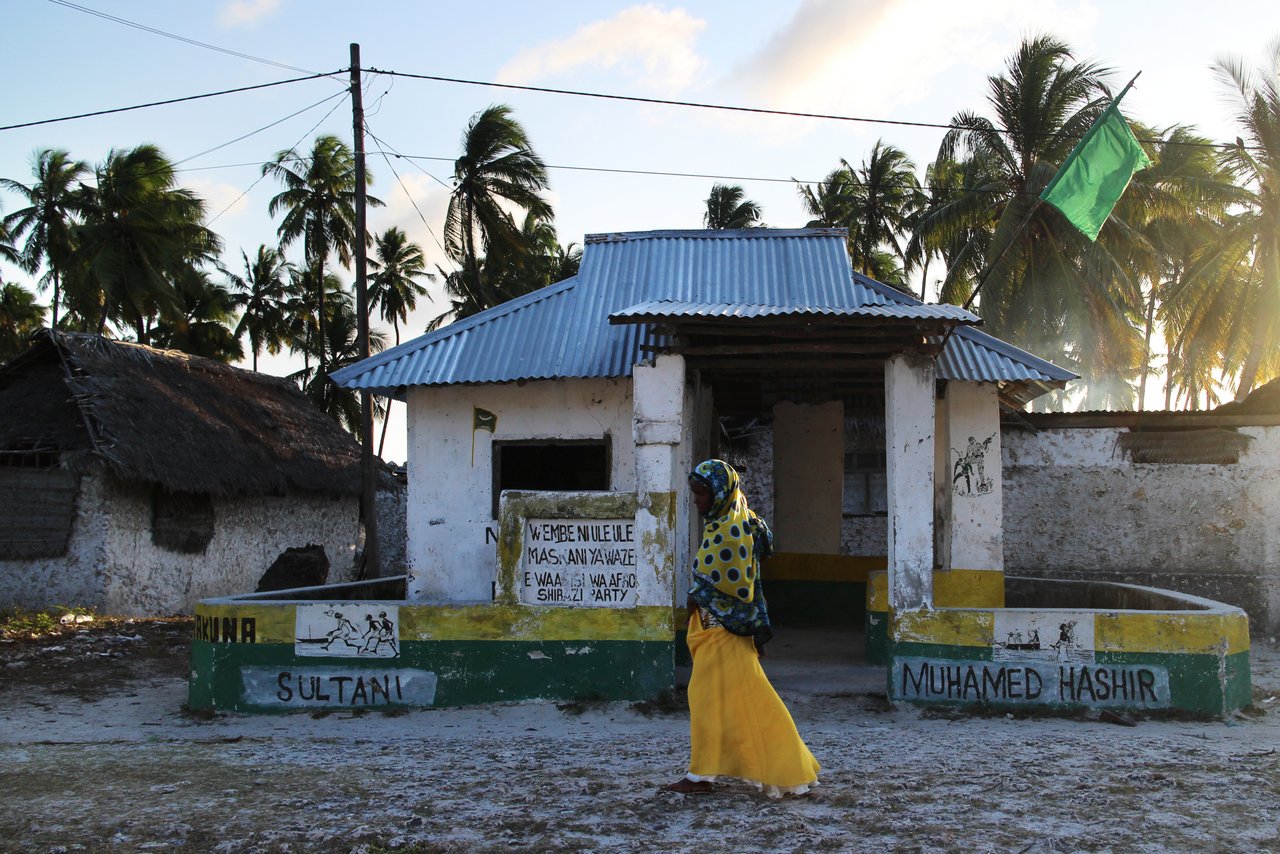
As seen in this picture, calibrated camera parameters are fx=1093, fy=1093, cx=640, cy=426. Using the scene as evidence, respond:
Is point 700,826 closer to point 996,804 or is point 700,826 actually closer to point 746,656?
point 746,656

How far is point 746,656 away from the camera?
5.47 m

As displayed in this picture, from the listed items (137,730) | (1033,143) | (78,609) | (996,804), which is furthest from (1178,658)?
(1033,143)

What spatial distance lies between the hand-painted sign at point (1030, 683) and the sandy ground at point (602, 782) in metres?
0.20

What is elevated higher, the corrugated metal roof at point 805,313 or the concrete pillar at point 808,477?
the corrugated metal roof at point 805,313

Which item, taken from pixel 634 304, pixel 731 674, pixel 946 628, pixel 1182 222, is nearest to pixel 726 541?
pixel 731 674

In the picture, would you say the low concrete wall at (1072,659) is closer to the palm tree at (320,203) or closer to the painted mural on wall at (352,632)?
the painted mural on wall at (352,632)

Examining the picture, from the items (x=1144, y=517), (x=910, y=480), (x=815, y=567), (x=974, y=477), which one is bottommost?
(x=815, y=567)

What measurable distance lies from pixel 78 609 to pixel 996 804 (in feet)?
41.8

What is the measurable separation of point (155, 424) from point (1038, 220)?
17.3 meters

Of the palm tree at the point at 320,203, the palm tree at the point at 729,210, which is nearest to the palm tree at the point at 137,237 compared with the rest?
the palm tree at the point at 320,203

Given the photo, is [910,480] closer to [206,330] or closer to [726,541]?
[726,541]

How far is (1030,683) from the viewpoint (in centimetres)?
780

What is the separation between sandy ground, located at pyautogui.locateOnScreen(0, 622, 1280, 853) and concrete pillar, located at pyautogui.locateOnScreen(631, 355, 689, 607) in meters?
0.98

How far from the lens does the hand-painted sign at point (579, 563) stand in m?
7.98
